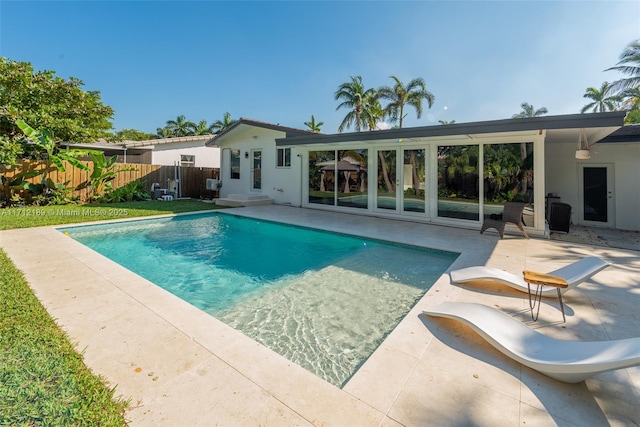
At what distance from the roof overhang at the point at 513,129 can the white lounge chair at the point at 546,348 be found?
5.96 m

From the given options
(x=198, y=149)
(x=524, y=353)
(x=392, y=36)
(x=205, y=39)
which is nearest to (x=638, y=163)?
(x=392, y=36)

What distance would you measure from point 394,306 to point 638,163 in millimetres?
11798

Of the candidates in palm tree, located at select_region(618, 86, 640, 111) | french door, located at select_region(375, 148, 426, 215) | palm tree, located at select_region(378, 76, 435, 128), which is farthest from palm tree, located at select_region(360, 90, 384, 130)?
french door, located at select_region(375, 148, 426, 215)

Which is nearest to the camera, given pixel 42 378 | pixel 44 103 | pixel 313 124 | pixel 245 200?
pixel 42 378

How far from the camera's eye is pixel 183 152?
2283 centimetres

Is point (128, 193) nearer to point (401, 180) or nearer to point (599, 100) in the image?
point (401, 180)

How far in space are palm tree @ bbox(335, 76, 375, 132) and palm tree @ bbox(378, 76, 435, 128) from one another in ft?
5.75

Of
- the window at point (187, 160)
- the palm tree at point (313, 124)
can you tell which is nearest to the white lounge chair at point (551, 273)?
the window at point (187, 160)

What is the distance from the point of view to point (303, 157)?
14.6 metres

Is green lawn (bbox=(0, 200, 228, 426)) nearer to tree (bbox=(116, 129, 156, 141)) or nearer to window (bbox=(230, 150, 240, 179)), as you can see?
window (bbox=(230, 150, 240, 179))

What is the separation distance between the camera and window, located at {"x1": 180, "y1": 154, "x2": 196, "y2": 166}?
22.8 m

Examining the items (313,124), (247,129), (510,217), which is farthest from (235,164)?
(313,124)

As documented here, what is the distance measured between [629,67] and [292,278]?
30277 millimetres

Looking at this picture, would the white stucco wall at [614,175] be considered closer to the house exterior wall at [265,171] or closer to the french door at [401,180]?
the french door at [401,180]
